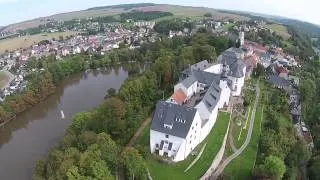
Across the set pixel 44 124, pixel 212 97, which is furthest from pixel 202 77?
pixel 44 124

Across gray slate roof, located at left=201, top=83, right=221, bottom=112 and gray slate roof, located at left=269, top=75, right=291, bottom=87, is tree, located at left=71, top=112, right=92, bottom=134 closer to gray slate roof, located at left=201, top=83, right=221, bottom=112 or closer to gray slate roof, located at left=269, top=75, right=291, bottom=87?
gray slate roof, located at left=201, top=83, right=221, bottom=112

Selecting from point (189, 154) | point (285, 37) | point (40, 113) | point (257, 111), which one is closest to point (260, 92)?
point (257, 111)

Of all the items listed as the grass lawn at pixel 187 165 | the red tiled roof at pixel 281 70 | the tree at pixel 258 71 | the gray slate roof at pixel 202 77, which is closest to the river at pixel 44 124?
the grass lawn at pixel 187 165

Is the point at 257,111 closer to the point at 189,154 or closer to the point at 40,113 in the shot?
the point at 189,154

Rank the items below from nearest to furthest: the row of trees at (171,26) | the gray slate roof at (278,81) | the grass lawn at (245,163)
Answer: the grass lawn at (245,163) → the gray slate roof at (278,81) → the row of trees at (171,26)

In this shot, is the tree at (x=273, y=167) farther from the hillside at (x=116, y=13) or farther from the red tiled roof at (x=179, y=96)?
the hillside at (x=116, y=13)
